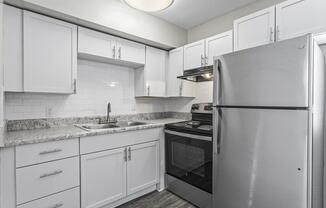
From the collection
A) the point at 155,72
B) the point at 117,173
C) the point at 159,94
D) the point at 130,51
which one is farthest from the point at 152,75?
the point at 117,173

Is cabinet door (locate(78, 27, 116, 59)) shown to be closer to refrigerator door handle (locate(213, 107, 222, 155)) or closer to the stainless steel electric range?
the stainless steel electric range

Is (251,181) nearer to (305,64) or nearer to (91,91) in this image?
(305,64)

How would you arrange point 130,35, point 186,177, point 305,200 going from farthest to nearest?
point 130,35 < point 186,177 < point 305,200

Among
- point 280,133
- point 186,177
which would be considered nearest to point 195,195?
point 186,177

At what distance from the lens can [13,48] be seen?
61.7 inches

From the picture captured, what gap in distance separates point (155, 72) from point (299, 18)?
1840mm

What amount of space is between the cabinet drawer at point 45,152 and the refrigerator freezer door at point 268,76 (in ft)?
4.82

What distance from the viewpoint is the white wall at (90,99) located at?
1862mm

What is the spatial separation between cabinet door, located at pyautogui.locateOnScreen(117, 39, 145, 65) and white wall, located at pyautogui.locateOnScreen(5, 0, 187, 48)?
0.31 ft

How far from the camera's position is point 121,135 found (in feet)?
6.33

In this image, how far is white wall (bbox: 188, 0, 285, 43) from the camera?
2166mm

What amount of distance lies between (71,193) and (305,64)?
2194 mm

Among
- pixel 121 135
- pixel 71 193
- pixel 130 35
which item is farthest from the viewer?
pixel 130 35

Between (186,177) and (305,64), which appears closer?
(305,64)
